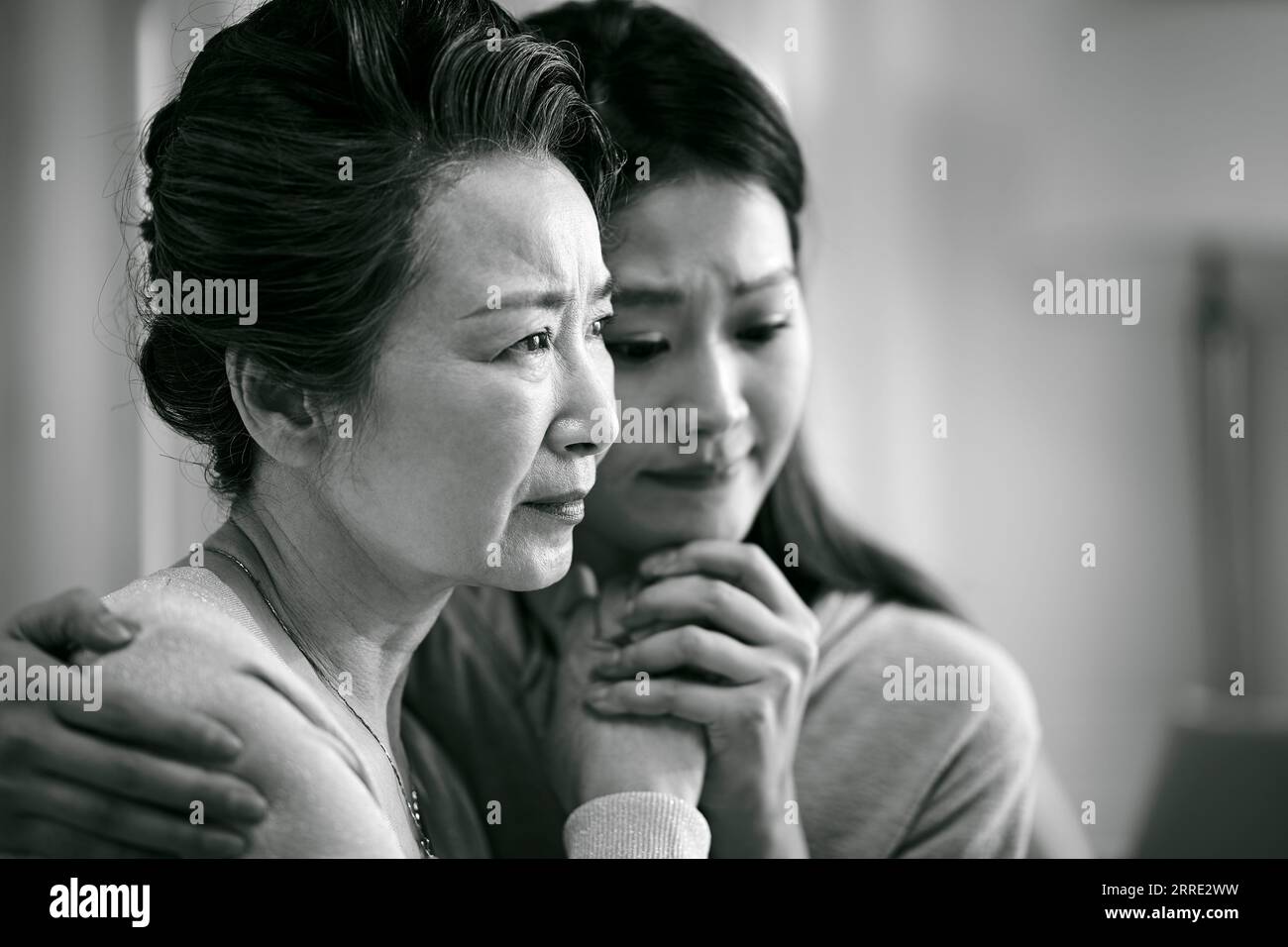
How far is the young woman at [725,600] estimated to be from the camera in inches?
35.0

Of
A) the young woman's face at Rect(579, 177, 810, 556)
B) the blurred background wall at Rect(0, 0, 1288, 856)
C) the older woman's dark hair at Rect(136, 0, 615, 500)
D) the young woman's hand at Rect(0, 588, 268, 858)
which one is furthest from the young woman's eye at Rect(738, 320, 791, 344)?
the young woman's hand at Rect(0, 588, 268, 858)

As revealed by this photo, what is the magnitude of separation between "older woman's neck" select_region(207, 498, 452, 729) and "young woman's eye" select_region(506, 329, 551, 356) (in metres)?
0.16

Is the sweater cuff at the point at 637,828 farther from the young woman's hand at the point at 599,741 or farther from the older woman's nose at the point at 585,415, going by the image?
the older woman's nose at the point at 585,415

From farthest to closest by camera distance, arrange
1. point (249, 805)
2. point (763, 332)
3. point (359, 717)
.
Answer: point (763, 332), point (359, 717), point (249, 805)

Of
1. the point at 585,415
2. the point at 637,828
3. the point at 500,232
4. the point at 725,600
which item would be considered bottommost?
the point at 637,828

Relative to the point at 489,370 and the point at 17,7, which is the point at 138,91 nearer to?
the point at 17,7

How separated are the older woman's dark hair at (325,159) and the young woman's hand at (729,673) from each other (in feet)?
0.95

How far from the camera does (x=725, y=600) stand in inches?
35.6

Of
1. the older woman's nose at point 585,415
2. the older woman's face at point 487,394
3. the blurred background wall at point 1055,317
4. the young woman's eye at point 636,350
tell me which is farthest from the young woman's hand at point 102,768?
the blurred background wall at point 1055,317

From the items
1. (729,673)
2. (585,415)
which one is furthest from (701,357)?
(729,673)

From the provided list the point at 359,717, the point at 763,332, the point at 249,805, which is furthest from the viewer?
the point at 763,332

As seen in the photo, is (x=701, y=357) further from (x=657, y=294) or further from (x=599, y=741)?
(x=599, y=741)

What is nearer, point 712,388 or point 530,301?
point 530,301

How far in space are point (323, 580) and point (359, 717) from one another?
0.31ft
